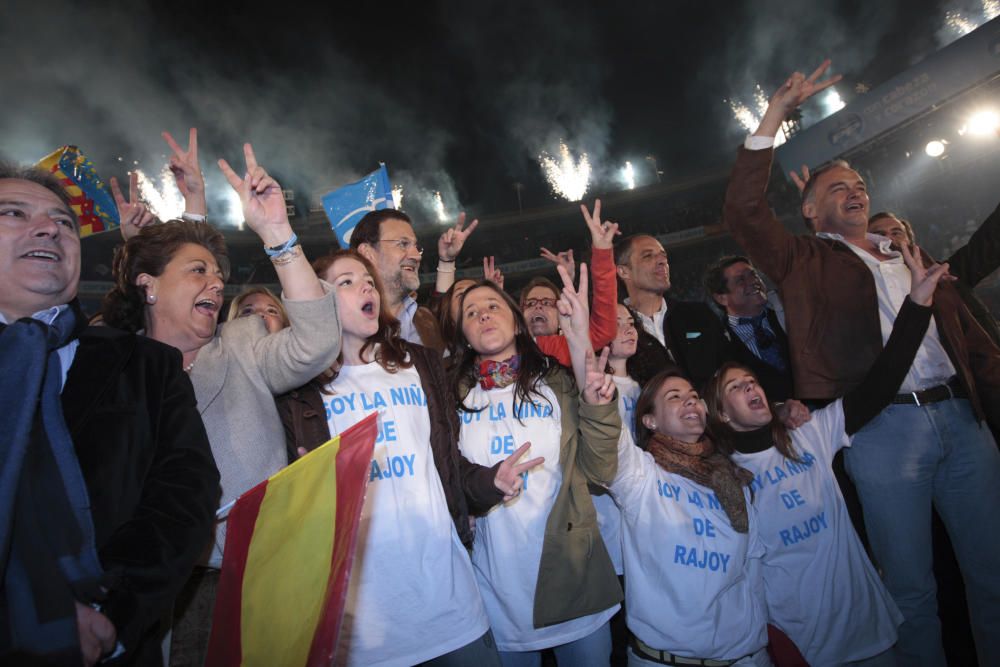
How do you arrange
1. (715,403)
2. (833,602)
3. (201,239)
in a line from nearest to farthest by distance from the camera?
(201,239) → (833,602) → (715,403)

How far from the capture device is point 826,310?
284cm

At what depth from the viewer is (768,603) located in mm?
2578

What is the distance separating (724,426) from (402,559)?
1970mm

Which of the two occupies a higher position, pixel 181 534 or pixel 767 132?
pixel 767 132

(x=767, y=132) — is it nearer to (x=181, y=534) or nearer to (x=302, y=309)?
(x=302, y=309)

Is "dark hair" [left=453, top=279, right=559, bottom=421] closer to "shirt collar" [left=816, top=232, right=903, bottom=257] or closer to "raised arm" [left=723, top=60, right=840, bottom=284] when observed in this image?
"raised arm" [left=723, top=60, right=840, bottom=284]

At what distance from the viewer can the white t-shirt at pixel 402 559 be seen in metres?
1.73

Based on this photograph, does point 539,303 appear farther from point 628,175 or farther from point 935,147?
point 628,175

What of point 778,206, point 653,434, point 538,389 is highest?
point 778,206

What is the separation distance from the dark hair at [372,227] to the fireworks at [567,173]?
93.7ft

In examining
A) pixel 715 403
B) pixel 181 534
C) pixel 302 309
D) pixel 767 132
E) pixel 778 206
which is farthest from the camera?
pixel 778 206

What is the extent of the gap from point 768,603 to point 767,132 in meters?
2.42

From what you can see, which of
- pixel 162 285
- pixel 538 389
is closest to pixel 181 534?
pixel 162 285

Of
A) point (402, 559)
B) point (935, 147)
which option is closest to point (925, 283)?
point (402, 559)
